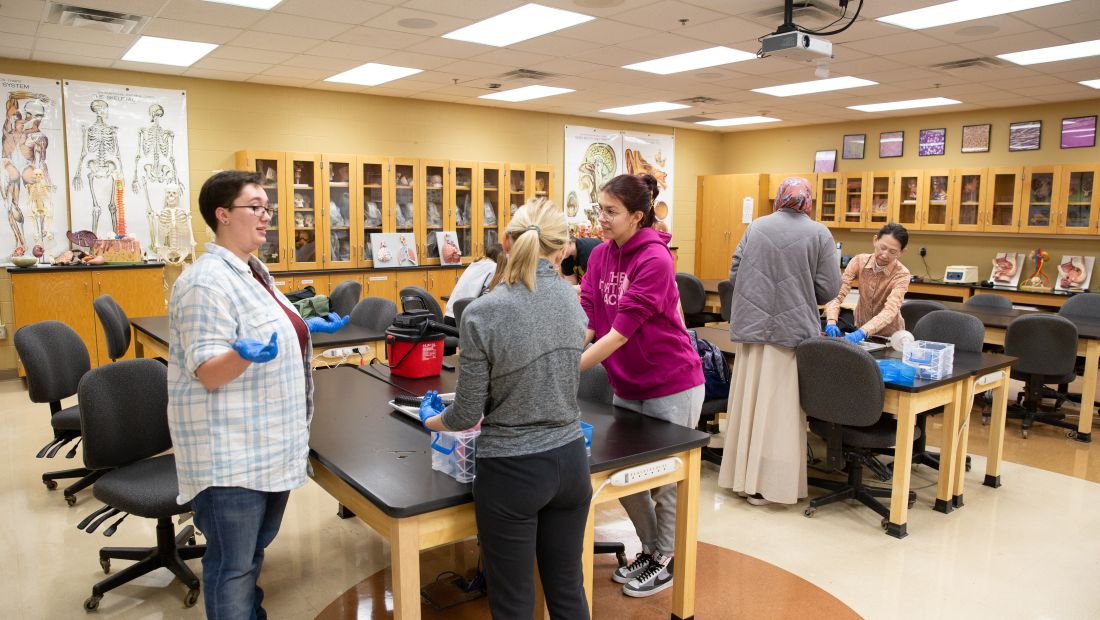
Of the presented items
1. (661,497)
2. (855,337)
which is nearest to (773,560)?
(661,497)

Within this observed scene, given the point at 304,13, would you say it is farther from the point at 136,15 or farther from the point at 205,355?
the point at 205,355

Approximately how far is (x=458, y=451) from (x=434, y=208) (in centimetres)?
675

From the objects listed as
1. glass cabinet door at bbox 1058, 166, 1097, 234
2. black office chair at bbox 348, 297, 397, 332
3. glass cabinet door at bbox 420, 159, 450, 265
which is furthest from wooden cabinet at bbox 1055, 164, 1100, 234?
black office chair at bbox 348, 297, 397, 332

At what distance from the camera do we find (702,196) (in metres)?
11.6

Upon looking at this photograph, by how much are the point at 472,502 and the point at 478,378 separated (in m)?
0.38

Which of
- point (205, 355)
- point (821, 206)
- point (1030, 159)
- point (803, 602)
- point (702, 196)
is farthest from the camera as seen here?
point (702, 196)

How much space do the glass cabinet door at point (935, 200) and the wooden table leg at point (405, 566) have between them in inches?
351

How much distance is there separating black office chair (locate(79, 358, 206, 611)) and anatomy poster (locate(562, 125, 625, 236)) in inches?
289

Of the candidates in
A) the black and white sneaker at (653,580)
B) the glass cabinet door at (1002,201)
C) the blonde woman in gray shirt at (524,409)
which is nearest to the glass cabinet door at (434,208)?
the black and white sneaker at (653,580)

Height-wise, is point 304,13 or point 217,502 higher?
point 304,13

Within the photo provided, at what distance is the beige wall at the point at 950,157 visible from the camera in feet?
27.7

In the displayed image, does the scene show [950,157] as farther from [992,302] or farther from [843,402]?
[843,402]

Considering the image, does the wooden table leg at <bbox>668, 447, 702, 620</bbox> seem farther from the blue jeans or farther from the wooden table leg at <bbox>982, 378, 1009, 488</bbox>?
the wooden table leg at <bbox>982, 378, 1009, 488</bbox>

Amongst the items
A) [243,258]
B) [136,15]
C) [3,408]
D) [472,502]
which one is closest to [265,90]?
[136,15]
